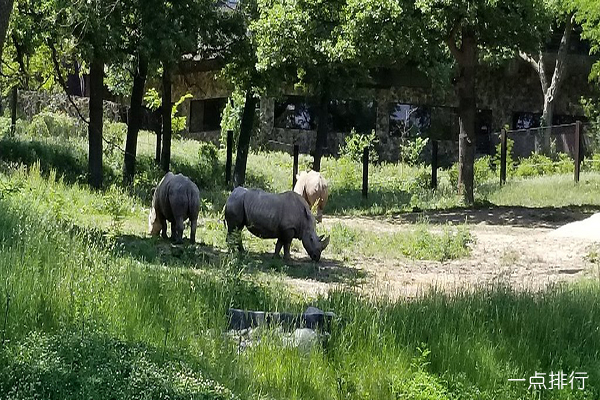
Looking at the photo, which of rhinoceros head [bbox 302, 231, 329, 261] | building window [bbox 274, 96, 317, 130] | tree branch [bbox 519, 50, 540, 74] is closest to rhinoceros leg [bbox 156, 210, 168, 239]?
rhinoceros head [bbox 302, 231, 329, 261]

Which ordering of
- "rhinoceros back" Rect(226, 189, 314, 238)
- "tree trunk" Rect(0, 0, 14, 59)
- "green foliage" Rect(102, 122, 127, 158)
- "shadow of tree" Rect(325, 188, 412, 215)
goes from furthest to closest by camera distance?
"green foliage" Rect(102, 122, 127, 158) < "shadow of tree" Rect(325, 188, 412, 215) < "rhinoceros back" Rect(226, 189, 314, 238) < "tree trunk" Rect(0, 0, 14, 59)

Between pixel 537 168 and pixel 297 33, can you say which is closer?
pixel 297 33

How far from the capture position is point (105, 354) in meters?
6.92

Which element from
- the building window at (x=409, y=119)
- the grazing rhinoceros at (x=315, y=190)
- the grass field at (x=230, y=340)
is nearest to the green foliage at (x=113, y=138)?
the grazing rhinoceros at (x=315, y=190)

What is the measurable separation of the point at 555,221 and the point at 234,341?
16.7 m

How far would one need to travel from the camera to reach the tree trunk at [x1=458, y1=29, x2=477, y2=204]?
84.5 ft

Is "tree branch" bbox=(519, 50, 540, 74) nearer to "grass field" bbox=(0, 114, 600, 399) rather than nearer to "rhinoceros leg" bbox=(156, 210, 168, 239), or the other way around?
"rhinoceros leg" bbox=(156, 210, 168, 239)

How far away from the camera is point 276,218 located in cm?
1525

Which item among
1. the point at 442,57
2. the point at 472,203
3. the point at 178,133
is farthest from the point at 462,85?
the point at 178,133

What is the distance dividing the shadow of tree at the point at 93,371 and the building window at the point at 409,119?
36780 mm

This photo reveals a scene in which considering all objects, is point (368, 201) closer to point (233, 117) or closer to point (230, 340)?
point (233, 117)

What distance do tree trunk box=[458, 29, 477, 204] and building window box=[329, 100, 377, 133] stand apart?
16.7 meters

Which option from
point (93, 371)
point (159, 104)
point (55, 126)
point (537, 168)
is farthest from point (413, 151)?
point (93, 371)

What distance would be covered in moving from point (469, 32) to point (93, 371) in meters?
20.4
